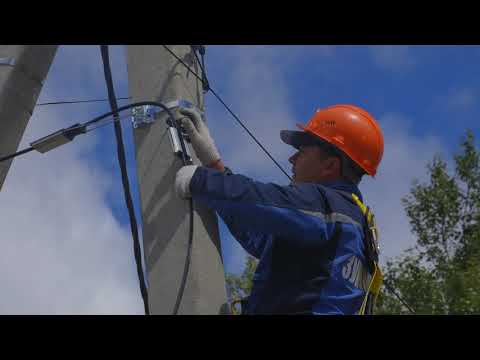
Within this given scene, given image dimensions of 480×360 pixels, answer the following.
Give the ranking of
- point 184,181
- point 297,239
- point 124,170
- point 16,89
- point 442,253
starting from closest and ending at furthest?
point 184,181, point 297,239, point 124,170, point 16,89, point 442,253

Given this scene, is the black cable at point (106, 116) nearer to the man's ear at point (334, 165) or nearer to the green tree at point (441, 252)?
the man's ear at point (334, 165)

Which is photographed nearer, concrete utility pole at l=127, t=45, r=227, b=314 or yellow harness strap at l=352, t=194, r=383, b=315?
concrete utility pole at l=127, t=45, r=227, b=314

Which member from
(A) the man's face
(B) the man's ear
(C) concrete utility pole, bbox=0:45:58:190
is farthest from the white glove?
(C) concrete utility pole, bbox=0:45:58:190

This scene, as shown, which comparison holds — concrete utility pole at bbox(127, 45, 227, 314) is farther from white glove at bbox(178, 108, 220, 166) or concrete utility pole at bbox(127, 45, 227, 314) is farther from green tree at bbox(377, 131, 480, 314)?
green tree at bbox(377, 131, 480, 314)

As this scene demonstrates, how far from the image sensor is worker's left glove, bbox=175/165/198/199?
8.53 ft

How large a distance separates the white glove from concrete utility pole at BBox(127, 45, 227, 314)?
0.16ft

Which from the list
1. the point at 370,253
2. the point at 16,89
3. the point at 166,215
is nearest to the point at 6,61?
the point at 16,89

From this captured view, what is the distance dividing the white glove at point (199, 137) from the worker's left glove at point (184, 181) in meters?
0.24

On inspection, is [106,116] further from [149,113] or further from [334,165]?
[334,165]

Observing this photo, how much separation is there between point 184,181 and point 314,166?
984 millimetres

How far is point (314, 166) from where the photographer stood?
3387 mm

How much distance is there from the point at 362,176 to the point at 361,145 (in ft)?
0.52

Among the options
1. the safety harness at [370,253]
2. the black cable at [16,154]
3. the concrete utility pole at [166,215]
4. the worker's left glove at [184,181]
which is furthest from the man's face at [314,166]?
the black cable at [16,154]
